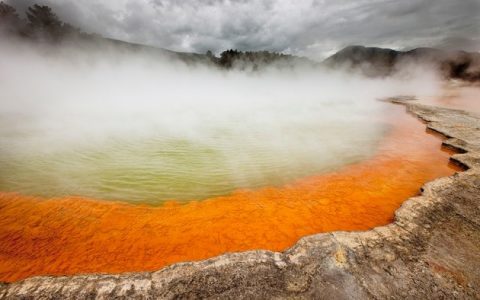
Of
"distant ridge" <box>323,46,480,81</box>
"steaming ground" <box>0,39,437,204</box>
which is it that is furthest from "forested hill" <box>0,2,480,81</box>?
"steaming ground" <box>0,39,437,204</box>

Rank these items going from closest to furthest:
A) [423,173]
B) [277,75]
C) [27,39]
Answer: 1. [423,173]
2. [27,39]
3. [277,75]

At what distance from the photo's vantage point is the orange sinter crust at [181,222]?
8.44 feet

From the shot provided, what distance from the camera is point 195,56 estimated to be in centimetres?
4538

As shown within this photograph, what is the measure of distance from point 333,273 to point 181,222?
78.2 inches

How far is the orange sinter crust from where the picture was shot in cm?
257

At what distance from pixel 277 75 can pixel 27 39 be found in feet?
107

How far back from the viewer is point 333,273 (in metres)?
2.02

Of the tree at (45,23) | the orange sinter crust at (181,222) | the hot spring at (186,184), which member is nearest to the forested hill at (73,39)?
the tree at (45,23)

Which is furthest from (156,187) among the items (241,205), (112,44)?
(112,44)

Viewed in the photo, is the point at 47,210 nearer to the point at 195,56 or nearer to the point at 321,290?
the point at 321,290

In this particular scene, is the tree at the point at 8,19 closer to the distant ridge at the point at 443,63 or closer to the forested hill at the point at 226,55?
the forested hill at the point at 226,55

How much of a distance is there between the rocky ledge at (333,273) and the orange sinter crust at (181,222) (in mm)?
500

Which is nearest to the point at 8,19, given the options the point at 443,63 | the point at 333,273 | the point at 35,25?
the point at 35,25

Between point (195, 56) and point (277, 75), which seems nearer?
point (277, 75)
